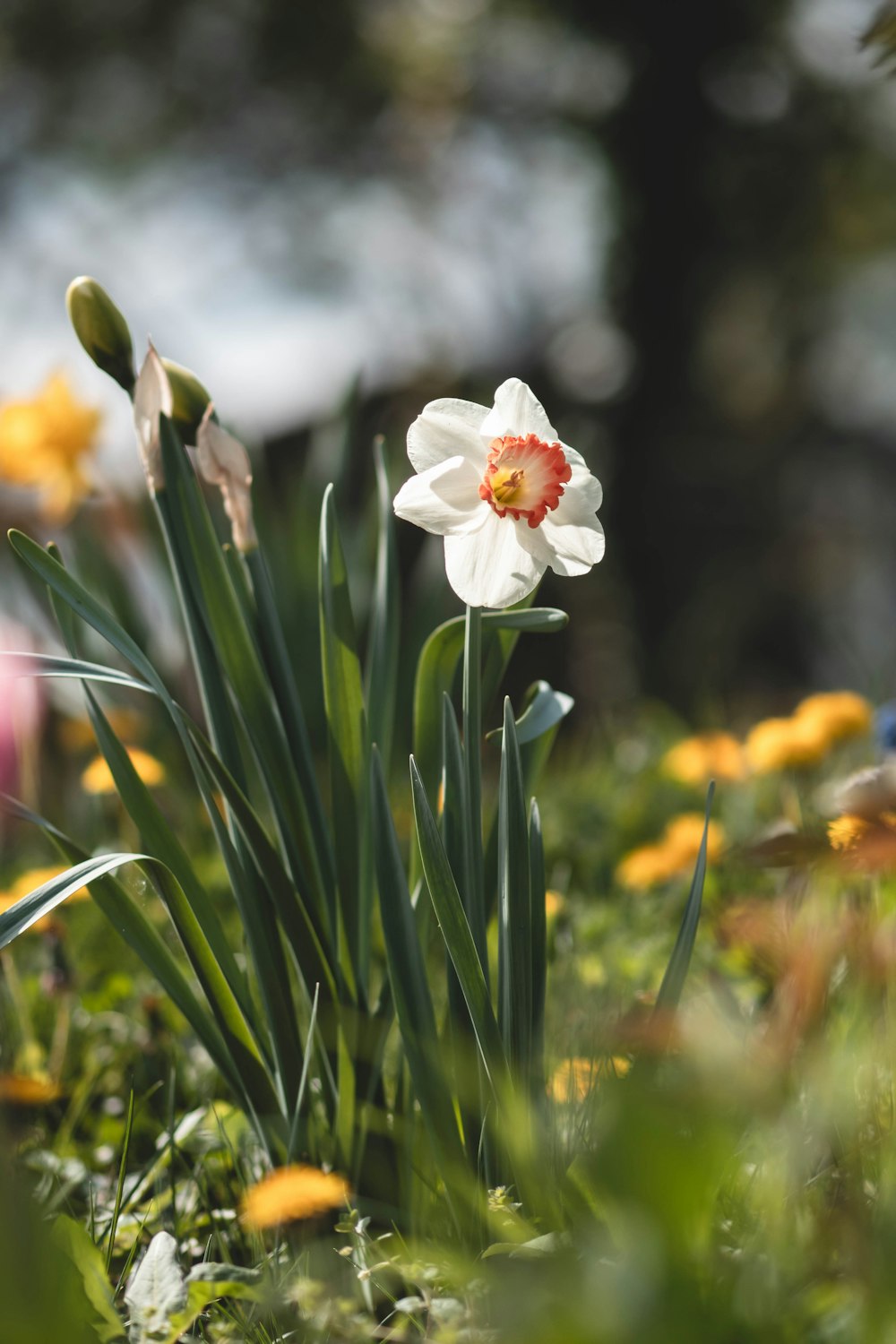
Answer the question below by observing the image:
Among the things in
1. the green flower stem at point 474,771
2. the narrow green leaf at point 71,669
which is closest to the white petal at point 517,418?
the green flower stem at point 474,771

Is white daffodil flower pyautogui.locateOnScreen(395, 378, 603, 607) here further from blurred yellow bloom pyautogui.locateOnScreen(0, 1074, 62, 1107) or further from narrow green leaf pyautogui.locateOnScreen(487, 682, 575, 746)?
blurred yellow bloom pyautogui.locateOnScreen(0, 1074, 62, 1107)

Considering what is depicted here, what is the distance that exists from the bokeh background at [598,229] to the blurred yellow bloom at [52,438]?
2.93 metres

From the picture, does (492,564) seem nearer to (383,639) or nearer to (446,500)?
(446,500)

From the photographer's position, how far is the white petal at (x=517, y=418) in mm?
770

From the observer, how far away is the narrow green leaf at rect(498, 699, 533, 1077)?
2.49 ft

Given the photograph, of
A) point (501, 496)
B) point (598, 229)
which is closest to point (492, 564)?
point (501, 496)

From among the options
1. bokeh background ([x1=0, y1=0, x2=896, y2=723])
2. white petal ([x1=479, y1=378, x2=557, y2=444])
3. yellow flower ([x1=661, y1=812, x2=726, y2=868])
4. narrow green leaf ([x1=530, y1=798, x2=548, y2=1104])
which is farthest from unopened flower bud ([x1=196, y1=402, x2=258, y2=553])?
bokeh background ([x1=0, y1=0, x2=896, y2=723])

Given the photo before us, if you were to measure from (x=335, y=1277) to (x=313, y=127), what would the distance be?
245 inches

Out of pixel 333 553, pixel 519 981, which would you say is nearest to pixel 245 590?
pixel 333 553

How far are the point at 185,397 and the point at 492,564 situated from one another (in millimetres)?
352

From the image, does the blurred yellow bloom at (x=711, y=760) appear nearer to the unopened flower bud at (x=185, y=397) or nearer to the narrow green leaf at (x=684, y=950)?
the narrow green leaf at (x=684, y=950)

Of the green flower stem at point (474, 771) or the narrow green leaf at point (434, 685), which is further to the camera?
the narrow green leaf at point (434, 685)

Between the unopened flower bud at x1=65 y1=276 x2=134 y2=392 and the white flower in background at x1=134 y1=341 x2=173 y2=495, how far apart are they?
3 centimetres

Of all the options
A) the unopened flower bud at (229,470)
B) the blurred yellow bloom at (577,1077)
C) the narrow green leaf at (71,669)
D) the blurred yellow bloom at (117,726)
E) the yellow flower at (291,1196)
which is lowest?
the blurred yellow bloom at (117,726)
